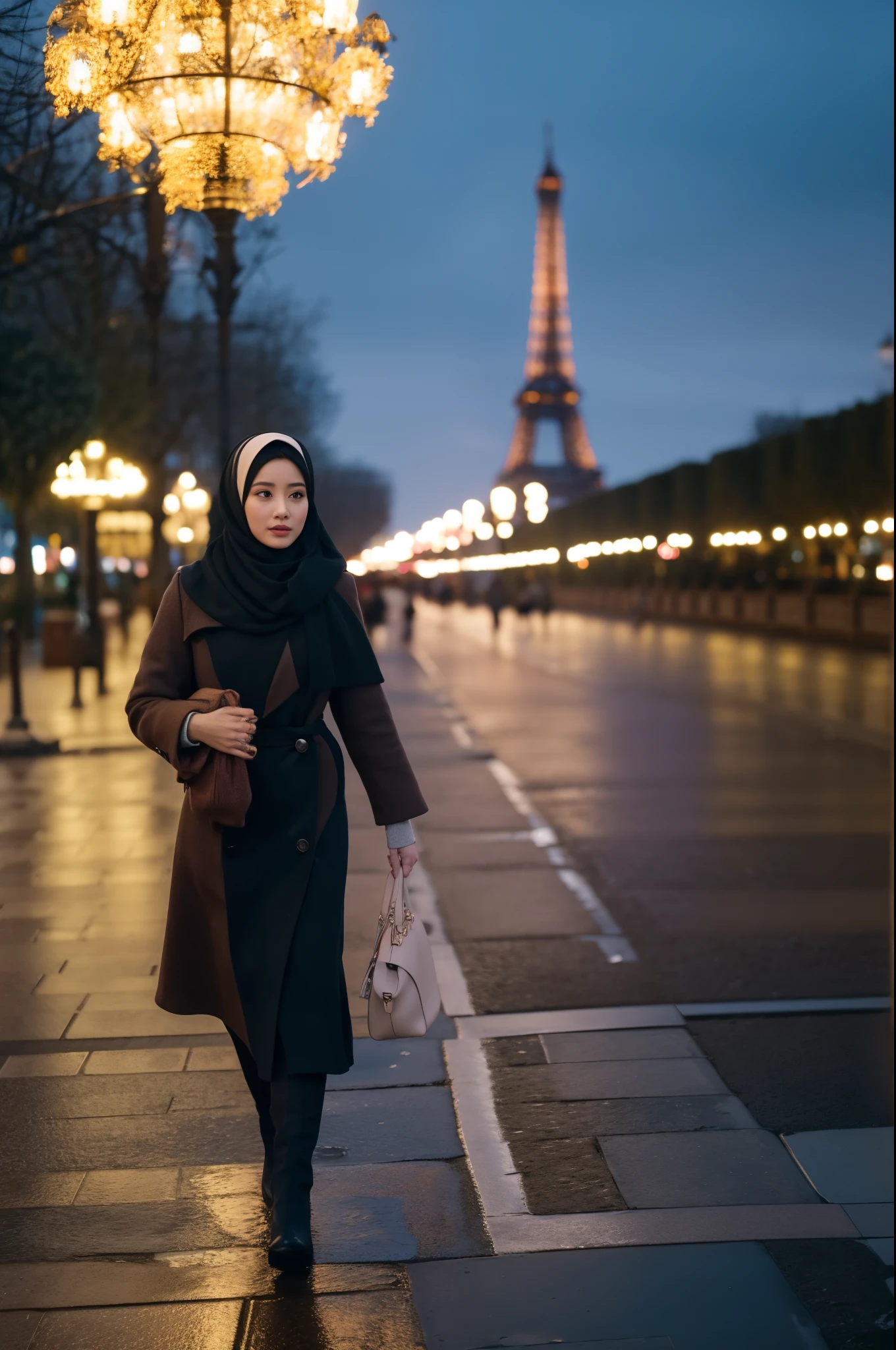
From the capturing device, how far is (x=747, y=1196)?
14.4 ft

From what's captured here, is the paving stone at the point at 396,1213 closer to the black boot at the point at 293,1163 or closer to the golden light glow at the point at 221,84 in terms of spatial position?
the black boot at the point at 293,1163

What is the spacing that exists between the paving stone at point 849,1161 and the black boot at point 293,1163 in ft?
4.47

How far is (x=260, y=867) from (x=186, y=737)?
380 mm

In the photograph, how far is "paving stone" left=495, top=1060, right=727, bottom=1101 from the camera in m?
5.27

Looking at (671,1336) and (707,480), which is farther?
(707,480)

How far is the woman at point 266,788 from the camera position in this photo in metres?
4.06

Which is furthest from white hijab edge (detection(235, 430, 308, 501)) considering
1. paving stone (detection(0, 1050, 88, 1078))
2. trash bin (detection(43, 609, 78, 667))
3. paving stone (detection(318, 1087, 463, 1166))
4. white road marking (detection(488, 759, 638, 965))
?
trash bin (detection(43, 609, 78, 667))

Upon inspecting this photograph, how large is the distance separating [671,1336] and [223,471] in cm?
231

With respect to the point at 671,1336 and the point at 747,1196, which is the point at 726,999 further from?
the point at 671,1336

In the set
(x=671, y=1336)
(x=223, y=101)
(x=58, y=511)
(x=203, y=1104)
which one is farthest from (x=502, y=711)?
(x=58, y=511)

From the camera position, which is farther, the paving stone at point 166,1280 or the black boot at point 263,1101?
the black boot at point 263,1101

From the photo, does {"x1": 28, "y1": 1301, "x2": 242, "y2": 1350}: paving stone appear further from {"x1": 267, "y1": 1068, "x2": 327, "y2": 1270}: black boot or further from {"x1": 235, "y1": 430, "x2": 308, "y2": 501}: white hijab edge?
{"x1": 235, "y1": 430, "x2": 308, "y2": 501}: white hijab edge

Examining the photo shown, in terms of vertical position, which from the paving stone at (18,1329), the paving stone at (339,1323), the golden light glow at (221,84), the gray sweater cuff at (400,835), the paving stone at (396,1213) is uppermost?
the golden light glow at (221,84)

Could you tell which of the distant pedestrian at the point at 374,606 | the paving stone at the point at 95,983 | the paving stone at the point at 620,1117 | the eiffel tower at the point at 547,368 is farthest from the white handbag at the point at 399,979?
the eiffel tower at the point at 547,368
